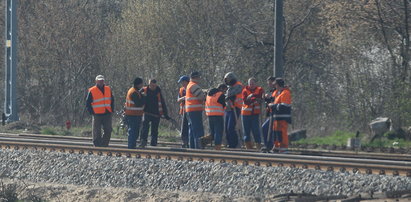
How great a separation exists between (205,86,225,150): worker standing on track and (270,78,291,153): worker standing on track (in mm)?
1470

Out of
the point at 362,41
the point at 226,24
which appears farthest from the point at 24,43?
the point at 362,41

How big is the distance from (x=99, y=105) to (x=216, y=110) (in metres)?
2.60

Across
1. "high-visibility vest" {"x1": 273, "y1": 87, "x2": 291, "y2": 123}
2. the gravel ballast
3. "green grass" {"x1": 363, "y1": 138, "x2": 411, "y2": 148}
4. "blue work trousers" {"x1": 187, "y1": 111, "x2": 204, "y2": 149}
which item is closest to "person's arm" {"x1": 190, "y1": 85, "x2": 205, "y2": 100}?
"blue work trousers" {"x1": 187, "y1": 111, "x2": 204, "y2": 149}

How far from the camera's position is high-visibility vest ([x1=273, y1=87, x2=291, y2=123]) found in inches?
749

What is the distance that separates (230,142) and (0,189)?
6243 millimetres

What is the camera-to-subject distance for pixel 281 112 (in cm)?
1912

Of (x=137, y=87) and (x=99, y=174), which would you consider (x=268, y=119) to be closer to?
(x=137, y=87)

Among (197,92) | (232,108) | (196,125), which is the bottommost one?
(196,125)

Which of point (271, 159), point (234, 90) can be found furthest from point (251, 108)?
point (271, 159)

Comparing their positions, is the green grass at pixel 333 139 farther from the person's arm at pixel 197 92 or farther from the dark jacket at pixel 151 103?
the person's arm at pixel 197 92

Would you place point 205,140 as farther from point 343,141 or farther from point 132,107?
point 343,141

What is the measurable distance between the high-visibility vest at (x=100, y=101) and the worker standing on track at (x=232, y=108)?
106 inches

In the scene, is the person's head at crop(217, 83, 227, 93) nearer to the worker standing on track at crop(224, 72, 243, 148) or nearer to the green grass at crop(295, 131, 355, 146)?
the worker standing on track at crop(224, 72, 243, 148)

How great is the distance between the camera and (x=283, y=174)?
14.8 meters
